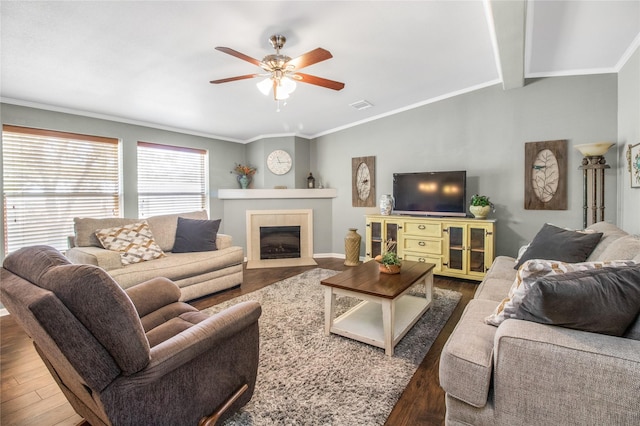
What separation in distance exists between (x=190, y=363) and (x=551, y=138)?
4561mm

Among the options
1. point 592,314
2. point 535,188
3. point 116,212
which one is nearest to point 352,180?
A: point 535,188

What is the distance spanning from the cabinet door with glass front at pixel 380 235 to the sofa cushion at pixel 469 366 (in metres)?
3.08

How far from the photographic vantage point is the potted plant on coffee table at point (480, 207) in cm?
→ 390

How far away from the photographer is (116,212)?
13.5ft

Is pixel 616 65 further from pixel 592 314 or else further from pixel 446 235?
pixel 592 314

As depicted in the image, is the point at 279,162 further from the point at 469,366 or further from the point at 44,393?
the point at 469,366

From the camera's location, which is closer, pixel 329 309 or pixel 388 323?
pixel 388 323

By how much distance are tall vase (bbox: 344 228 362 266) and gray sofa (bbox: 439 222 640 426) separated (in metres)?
3.64

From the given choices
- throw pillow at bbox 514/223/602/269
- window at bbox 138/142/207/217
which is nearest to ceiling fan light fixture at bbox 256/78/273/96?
throw pillow at bbox 514/223/602/269

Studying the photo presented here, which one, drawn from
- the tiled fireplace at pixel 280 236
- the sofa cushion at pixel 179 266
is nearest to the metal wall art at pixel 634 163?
the tiled fireplace at pixel 280 236

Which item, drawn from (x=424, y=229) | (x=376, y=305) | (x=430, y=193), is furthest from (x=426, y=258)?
(x=376, y=305)

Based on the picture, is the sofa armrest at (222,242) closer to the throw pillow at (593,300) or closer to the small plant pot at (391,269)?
the small plant pot at (391,269)

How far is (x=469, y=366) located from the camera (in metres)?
1.24

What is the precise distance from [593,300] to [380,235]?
3516 mm
